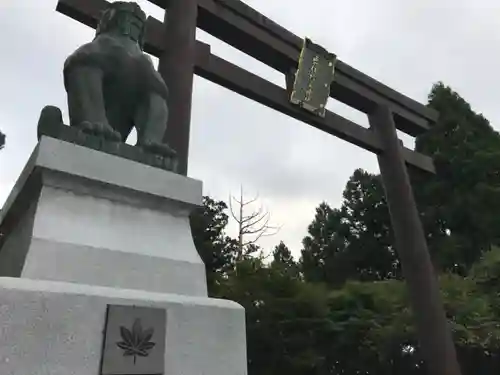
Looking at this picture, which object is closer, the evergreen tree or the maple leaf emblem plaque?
the maple leaf emblem plaque

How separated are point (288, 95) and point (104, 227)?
362cm

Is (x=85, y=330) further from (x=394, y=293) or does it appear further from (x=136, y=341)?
(x=394, y=293)

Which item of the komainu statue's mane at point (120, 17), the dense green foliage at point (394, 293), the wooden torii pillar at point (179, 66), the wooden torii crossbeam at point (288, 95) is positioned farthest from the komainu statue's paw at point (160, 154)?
the dense green foliage at point (394, 293)

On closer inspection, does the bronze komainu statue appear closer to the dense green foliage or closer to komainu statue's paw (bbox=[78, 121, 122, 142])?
komainu statue's paw (bbox=[78, 121, 122, 142])

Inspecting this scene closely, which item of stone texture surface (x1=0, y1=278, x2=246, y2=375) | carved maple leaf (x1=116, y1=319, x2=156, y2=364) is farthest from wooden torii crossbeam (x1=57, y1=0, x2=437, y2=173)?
carved maple leaf (x1=116, y1=319, x2=156, y2=364)

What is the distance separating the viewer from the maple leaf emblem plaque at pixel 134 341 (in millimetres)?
1382

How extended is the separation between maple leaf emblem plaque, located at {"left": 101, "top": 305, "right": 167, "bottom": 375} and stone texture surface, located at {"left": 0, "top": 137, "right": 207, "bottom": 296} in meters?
0.13

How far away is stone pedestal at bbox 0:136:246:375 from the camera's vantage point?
130cm

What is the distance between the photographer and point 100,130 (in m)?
1.73

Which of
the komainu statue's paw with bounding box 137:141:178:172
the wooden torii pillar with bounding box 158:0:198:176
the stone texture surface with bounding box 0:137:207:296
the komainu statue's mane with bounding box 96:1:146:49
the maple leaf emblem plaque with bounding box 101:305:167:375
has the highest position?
the wooden torii pillar with bounding box 158:0:198:176

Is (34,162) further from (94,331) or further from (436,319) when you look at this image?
(436,319)

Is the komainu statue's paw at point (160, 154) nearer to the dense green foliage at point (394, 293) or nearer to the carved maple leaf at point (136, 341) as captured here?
the carved maple leaf at point (136, 341)

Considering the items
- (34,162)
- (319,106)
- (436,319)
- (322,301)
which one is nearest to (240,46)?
(319,106)

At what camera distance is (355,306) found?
5.51 meters
